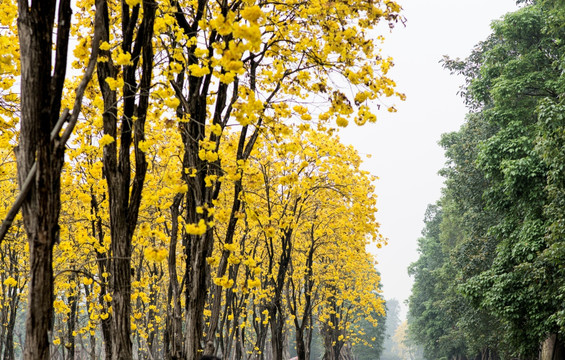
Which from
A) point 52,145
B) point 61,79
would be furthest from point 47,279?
point 61,79

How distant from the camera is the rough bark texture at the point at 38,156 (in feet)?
9.45

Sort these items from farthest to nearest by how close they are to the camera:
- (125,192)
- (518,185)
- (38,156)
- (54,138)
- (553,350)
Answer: (553,350)
(518,185)
(125,192)
(54,138)
(38,156)

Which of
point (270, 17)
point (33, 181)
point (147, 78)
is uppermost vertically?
point (270, 17)

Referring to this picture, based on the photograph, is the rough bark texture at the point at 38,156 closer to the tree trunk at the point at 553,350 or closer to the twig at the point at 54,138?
the twig at the point at 54,138

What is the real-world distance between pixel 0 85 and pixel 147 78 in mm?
2857

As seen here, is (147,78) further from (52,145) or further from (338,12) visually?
(338,12)

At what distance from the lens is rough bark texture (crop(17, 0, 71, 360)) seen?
288 cm

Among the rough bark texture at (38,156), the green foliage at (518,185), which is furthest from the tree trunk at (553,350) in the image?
the rough bark texture at (38,156)

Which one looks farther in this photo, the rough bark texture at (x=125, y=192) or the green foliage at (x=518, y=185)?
the green foliage at (x=518, y=185)

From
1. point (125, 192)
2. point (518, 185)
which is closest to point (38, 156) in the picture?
point (125, 192)

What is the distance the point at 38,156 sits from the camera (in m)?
2.92

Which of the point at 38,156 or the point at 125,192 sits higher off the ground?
the point at 125,192

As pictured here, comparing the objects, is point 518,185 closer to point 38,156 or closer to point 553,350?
point 553,350

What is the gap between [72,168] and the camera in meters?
10.2
